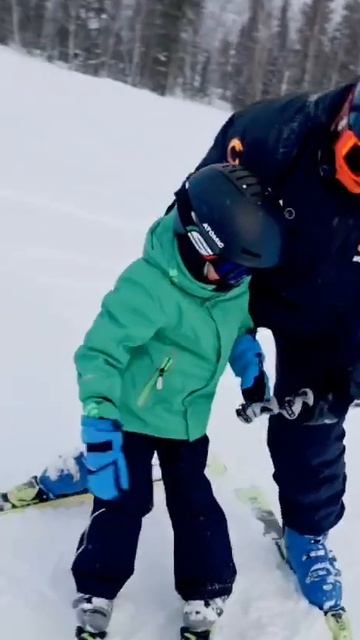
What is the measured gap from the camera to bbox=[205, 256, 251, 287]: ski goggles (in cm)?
213

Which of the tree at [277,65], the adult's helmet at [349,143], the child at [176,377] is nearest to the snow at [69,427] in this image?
the child at [176,377]

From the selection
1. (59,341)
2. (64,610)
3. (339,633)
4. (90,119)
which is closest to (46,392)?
(59,341)

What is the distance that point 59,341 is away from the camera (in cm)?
406

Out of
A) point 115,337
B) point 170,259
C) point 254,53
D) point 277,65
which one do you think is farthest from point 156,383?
point 277,65

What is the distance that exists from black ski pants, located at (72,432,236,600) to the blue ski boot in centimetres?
40

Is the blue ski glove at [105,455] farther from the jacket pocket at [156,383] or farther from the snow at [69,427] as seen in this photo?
the snow at [69,427]

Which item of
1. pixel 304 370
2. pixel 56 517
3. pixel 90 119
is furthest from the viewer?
pixel 90 119

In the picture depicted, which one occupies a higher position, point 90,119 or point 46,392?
point 46,392

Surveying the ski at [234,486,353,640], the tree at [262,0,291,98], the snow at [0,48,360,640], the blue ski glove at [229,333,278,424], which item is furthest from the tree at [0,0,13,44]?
the blue ski glove at [229,333,278,424]

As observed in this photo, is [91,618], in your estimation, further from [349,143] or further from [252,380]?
[349,143]

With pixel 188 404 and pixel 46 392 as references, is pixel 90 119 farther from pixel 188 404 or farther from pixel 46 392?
pixel 188 404

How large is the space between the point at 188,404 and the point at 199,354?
5.5 inches

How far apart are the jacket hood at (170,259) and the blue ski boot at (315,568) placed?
94 centimetres

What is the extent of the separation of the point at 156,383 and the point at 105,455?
0.27 meters
